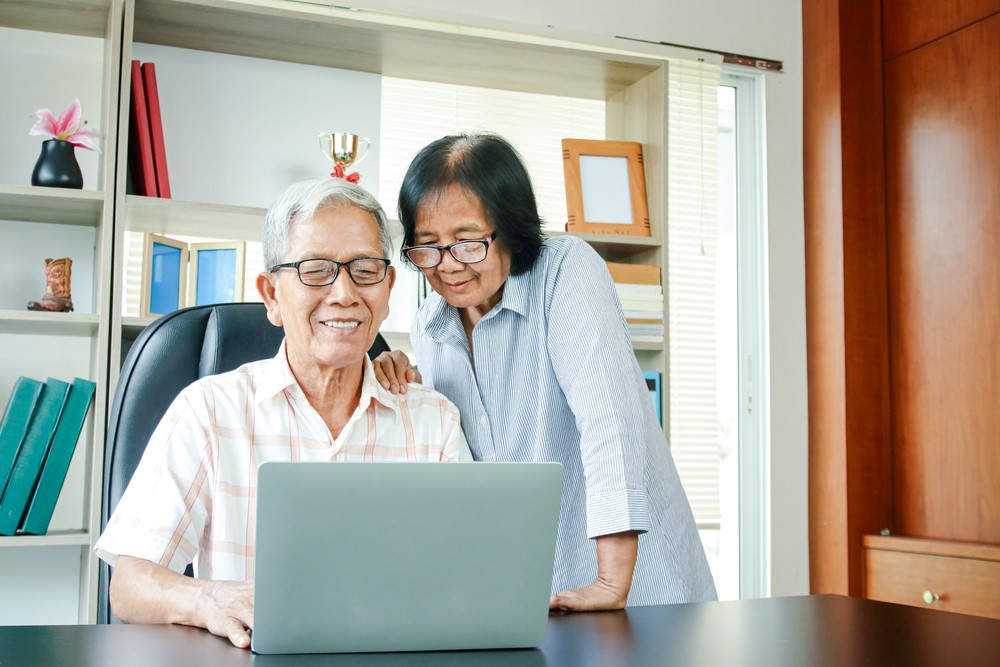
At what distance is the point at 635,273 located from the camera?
2.88 meters

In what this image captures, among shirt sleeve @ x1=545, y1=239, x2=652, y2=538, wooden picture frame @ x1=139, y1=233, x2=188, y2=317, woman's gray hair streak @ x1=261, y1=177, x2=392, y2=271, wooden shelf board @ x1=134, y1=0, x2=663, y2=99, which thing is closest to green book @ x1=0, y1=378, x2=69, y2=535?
wooden picture frame @ x1=139, y1=233, x2=188, y2=317

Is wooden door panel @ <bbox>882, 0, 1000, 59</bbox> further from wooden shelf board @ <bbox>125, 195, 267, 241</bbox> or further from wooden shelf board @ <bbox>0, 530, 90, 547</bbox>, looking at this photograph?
wooden shelf board @ <bbox>0, 530, 90, 547</bbox>

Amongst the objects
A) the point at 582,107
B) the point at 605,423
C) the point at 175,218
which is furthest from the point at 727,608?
the point at 582,107

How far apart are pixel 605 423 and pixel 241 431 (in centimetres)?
53

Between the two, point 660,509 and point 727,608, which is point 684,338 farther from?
point 727,608

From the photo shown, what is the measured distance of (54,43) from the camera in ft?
9.00

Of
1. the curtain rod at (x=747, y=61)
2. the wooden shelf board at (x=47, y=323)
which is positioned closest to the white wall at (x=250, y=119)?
the wooden shelf board at (x=47, y=323)

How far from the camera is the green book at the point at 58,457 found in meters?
2.32

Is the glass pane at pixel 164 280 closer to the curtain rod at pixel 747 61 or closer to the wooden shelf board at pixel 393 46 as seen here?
the wooden shelf board at pixel 393 46

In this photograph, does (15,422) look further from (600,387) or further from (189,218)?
(600,387)

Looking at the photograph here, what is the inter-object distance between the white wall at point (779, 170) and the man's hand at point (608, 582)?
7.29ft

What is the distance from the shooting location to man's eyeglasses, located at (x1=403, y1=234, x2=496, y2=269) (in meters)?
1.53

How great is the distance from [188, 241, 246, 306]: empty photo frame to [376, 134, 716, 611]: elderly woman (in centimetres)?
123

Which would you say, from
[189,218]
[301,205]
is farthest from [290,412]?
[189,218]
